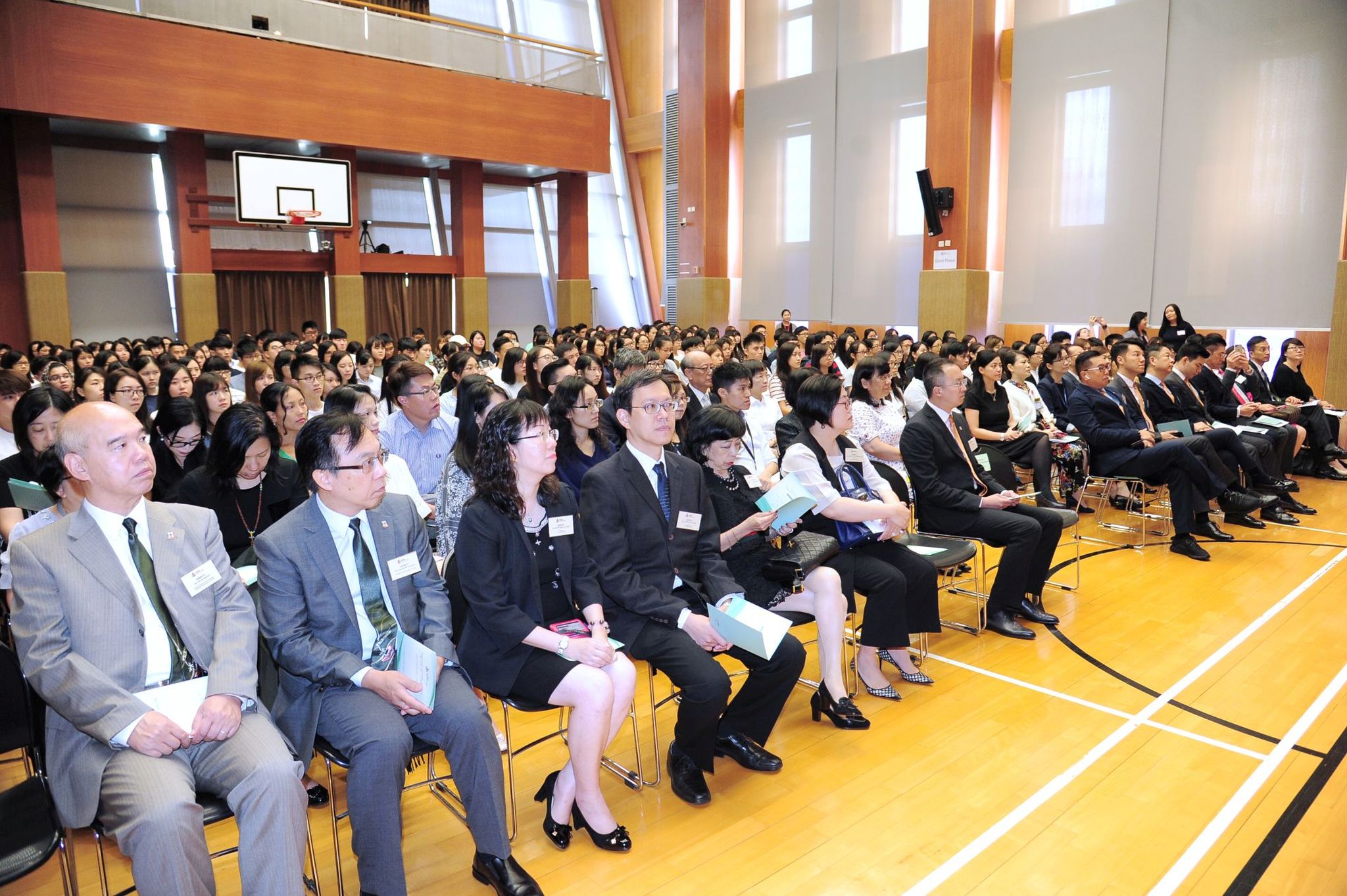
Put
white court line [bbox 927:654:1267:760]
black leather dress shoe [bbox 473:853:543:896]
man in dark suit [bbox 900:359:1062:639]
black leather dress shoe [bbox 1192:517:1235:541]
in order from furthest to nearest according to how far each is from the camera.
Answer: black leather dress shoe [bbox 1192:517:1235:541] < man in dark suit [bbox 900:359:1062:639] < white court line [bbox 927:654:1267:760] < black leather dress shoe [bbox 473:853:543:896]

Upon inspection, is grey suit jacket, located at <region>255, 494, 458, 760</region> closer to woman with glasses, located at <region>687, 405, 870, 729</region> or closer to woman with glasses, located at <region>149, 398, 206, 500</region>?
woman with glasses, located at <region>687, 405, 870, 729</region>

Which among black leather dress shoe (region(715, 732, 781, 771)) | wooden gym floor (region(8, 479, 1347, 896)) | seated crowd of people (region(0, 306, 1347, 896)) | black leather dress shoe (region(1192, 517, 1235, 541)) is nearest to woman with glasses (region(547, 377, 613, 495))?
seated crowd of people (region(0, 306, 1347, 896))

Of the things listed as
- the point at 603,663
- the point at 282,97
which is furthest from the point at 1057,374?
the point at 282,97

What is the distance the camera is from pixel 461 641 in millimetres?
2680

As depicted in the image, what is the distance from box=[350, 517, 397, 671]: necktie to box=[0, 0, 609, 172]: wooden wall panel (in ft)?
35.9

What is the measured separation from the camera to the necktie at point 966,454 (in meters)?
4.50

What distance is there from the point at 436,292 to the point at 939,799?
544 inches

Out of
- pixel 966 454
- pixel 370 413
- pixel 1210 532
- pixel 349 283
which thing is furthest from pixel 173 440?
pixel 349 283

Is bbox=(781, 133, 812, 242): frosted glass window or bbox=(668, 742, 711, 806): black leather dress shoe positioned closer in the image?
bbox=(668, 742, 711, 806): black leather dress shoe

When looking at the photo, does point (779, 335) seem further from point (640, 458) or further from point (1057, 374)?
point (640, 458)

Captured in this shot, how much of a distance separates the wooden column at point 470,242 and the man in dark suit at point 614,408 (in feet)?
31.1

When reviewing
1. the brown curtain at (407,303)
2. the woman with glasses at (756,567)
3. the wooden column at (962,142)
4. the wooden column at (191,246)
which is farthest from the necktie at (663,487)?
the brown curtain at (407,303)

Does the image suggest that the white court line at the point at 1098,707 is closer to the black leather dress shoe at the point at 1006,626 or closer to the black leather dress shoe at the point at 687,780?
the black leather dress shoe at the point at 1006,626

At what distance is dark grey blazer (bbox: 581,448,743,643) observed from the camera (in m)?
2.89
